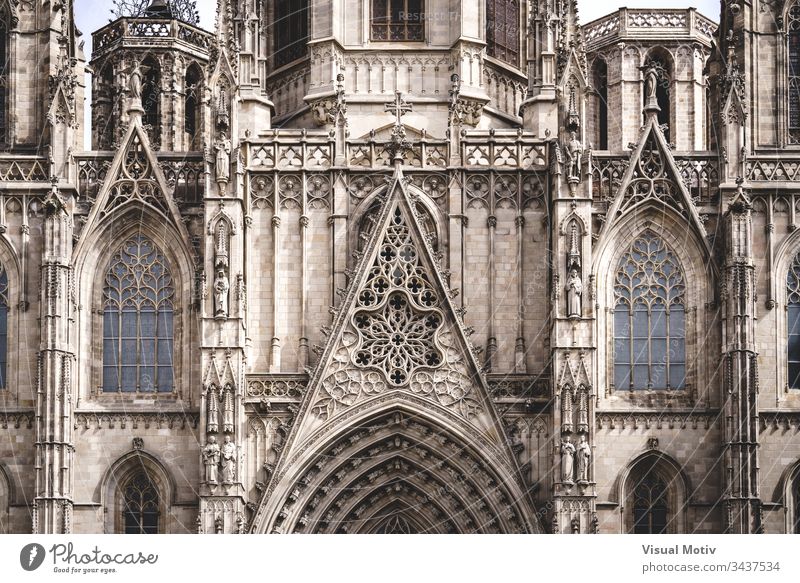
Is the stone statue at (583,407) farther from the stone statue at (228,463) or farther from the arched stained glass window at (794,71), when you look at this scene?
the arched stained glass window at (794,71)

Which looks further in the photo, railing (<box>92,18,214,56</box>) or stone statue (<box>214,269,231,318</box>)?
railing (<box>92,18,214,56</box>)

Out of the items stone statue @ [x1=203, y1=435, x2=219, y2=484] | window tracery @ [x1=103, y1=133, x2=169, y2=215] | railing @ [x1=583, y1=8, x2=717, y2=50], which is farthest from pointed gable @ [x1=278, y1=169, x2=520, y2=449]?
railing @ [x1=583, y1=8, x2=717, y2=50]

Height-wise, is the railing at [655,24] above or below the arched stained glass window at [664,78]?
above

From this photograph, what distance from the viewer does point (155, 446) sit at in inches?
2095

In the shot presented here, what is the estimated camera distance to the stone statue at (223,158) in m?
53.3

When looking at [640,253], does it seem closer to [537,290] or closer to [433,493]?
[537,290]

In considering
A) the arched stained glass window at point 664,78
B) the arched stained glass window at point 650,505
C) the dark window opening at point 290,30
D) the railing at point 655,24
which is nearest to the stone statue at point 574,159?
the arched stained glass window at point 650,505

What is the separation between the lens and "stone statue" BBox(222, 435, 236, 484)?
51.4 m

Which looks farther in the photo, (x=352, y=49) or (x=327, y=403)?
(x=352, y=49)

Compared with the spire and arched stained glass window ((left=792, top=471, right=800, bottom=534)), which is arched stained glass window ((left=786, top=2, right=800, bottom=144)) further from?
the spire

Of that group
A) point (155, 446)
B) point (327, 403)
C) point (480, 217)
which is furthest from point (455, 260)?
point (155, 446)

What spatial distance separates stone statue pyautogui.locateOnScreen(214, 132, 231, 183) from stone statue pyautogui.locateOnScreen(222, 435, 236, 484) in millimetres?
6273

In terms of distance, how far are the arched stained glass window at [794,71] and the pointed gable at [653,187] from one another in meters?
3.18

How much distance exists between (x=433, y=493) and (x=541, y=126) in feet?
30.3
